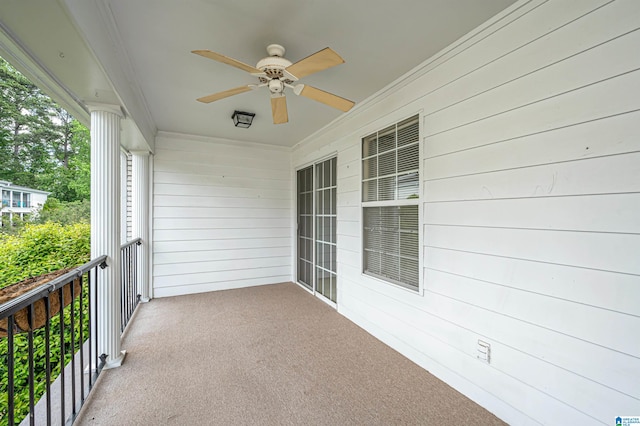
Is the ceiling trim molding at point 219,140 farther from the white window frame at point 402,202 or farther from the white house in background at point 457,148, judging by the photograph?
the white window frame at point 402,202

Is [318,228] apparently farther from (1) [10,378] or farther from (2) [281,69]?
(1) [10,378]

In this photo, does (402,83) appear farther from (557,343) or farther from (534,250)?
(557,343)

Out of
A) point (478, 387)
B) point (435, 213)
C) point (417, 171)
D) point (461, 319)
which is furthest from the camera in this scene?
point (417, 171)

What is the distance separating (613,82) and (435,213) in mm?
1203

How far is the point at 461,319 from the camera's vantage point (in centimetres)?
198

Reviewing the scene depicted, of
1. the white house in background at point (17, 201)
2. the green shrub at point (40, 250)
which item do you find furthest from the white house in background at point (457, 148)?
the green shrub at point (40, 250)

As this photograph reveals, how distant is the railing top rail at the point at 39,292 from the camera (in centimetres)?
108

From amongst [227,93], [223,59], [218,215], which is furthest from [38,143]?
[223,59]

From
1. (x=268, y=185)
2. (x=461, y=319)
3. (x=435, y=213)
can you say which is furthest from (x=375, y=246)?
(x=268, y=185)

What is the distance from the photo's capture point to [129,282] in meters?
3.39

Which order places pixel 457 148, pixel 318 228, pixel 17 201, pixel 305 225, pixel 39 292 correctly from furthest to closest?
pixel 305 225 < pixel 318 228 < pixel 17 201 < pixel 457 148 < pixel 39 292

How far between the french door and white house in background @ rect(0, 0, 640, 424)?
Result: 497mm

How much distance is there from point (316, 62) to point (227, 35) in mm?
783

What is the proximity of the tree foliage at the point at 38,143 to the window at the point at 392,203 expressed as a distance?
2.89 metres
